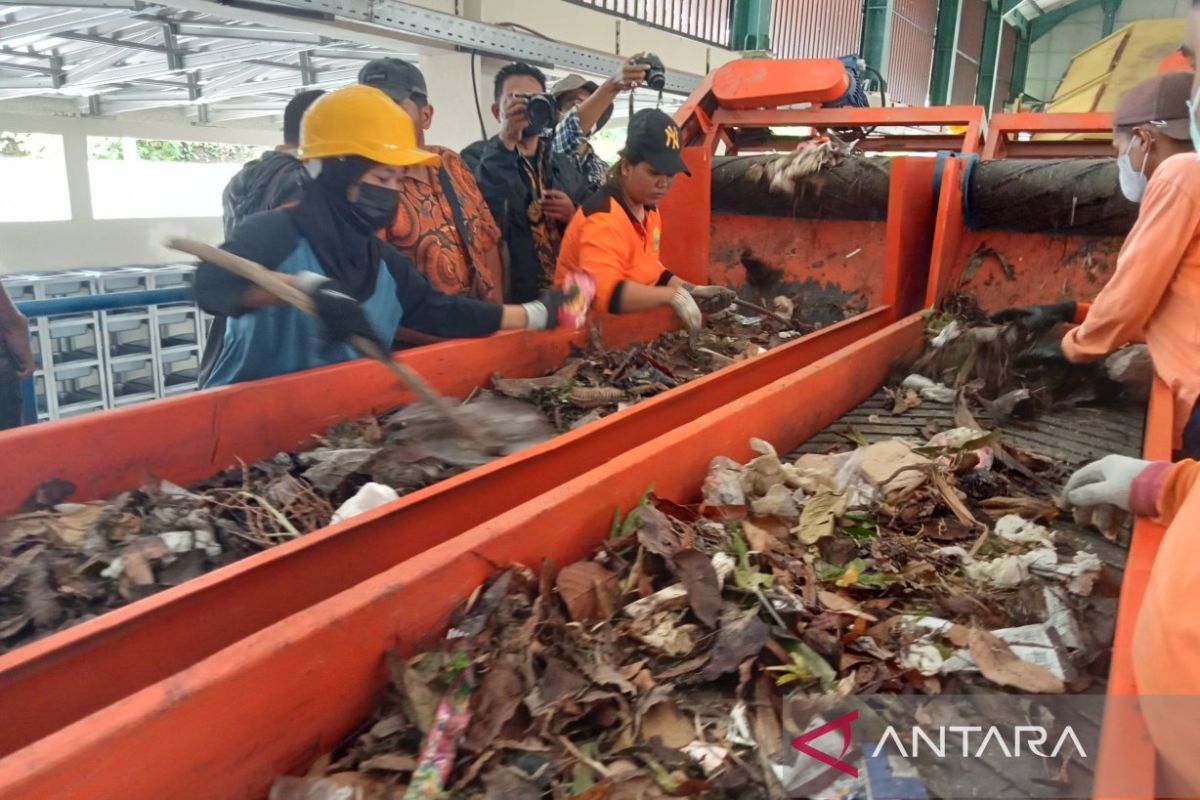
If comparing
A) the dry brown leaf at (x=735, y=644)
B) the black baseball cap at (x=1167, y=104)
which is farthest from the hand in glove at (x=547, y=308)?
the black baseball cap at (x=1167, y=104)

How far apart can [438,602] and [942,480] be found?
148 centimetres

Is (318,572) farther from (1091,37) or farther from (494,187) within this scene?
(1091,37)

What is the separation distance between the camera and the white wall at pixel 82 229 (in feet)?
21.4

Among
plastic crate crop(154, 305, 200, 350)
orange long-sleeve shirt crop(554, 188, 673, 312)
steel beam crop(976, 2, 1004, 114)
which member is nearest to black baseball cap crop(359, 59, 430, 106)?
orange long-sleeve shirt crop(554, 188, 673, 312)

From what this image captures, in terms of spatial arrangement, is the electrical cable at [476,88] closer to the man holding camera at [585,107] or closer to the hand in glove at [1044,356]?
the man holding camera at [585,107]

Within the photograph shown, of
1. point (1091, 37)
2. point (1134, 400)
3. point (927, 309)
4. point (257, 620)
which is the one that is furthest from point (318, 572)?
point (1091, 37)

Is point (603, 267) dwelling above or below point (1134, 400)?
above

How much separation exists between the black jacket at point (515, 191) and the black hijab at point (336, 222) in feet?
4.38

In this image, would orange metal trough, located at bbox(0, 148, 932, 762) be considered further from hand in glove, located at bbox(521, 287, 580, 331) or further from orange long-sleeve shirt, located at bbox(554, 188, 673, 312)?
orange long-sleeve shirt, located at bbox(554, 188, 673, 312)

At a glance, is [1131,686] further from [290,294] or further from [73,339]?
[73,339]

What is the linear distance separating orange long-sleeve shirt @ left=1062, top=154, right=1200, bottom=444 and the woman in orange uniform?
1548mm

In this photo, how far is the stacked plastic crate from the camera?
13.2 feet

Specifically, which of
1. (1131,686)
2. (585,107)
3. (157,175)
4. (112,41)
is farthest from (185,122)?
(1131,686)

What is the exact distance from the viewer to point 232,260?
2064mm
